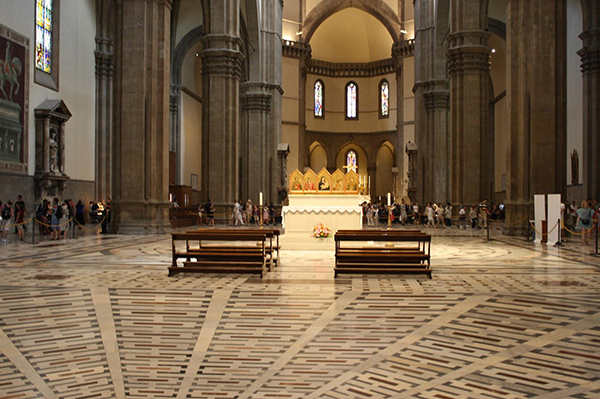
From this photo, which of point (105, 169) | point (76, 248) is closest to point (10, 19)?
point (105, 169)

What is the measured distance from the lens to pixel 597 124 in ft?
82.3

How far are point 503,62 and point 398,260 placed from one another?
3206 cm

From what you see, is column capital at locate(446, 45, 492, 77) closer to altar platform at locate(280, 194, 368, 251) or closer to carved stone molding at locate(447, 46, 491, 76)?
carved stone molding at locate(447, 46, 491, 76)

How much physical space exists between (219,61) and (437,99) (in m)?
15.7

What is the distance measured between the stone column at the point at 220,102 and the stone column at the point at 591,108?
53.7 feet

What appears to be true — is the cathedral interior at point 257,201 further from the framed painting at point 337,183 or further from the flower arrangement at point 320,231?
the framed painting at point 337,183

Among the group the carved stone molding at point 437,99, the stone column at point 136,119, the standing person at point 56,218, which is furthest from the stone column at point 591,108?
the standing person at point 56,218

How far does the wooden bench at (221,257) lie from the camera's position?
1061 centimetres

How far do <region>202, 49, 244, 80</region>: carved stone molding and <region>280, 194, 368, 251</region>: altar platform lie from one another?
1219 cm

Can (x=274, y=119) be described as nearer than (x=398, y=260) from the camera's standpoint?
No

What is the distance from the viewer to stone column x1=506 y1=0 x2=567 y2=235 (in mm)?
19516

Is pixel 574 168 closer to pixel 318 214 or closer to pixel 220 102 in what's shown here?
pixel 318 214

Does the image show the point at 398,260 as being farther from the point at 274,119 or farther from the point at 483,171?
the point at 274,119

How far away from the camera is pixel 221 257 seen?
1151cm
